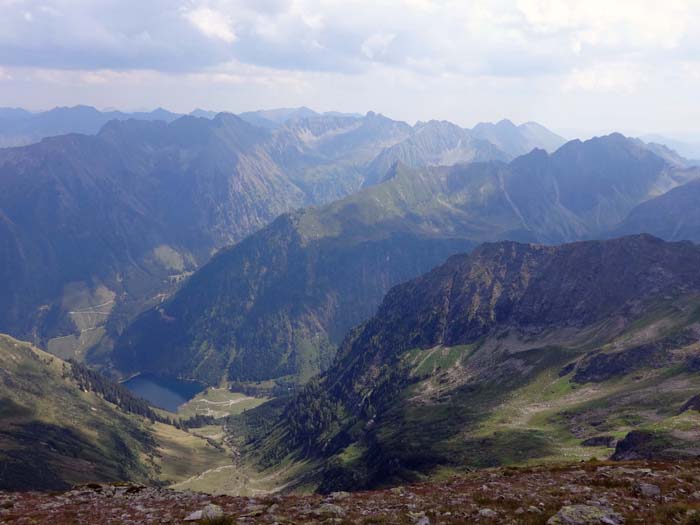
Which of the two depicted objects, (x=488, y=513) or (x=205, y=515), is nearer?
(x=488, y=513)

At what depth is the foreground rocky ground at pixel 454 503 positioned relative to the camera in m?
35.7

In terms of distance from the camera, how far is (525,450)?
6107 inches

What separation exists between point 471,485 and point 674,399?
145232mm

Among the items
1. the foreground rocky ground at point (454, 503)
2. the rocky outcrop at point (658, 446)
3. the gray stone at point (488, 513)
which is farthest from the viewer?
the rocky outcrop at point (658, 446)

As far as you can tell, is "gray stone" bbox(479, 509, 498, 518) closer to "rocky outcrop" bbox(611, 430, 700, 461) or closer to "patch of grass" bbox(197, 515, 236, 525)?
"patch of grass" bbox(197, 515, 236, 525)

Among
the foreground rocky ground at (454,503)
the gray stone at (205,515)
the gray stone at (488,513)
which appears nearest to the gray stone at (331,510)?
the foreground rocky ground at (454,503)

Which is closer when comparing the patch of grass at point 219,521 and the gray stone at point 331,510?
the patch of grass at point 219,521

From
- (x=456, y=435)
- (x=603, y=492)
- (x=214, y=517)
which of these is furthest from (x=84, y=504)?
(x=456, y=435)

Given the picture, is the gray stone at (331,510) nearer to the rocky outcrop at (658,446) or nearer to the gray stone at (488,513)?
the gray stone at (488,513)

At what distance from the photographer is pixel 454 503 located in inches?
1651

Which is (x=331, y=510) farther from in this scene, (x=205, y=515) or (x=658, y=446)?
(x=658, y=446)

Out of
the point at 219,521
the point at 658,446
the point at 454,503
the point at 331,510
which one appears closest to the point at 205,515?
the point at 219,521

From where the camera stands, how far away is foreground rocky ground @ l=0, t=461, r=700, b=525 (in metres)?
35.7

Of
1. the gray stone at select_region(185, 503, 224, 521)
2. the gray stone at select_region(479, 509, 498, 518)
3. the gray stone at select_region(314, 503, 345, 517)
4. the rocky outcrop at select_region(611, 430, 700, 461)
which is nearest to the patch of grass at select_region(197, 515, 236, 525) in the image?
the gray stone at select_region(185, 503, 224, 521)
